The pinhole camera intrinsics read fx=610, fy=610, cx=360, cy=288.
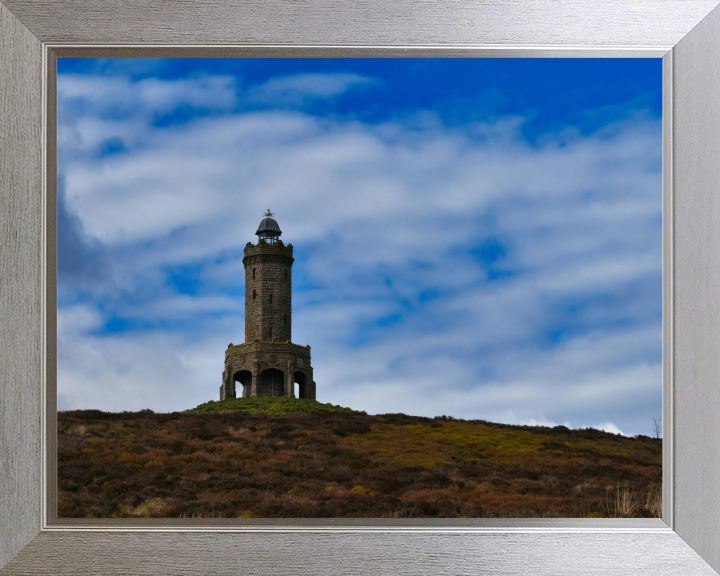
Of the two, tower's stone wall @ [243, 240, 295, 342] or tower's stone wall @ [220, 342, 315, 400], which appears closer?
tower's stone wall @ [243, 240, 295, 342]

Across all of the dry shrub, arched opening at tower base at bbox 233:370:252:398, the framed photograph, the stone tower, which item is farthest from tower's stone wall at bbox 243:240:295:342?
the framed photograph

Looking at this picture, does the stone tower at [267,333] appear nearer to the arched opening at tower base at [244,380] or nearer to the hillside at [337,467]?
the arched opening at tower base at [244,380]

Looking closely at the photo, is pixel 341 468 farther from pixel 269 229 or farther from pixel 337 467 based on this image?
pixel 269 229

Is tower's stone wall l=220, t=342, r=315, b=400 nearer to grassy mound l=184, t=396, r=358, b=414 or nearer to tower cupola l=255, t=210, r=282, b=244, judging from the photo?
grassy mound l=184, t=396, r=358, b=414

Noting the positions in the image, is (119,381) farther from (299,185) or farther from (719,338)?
(719,338)

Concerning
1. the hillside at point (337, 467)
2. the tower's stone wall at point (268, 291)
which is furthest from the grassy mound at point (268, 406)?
the tower's stone wall at point (268, 291)

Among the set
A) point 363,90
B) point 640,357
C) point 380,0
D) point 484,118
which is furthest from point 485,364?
point 380,0
